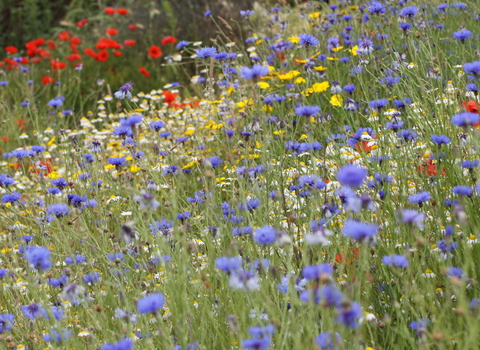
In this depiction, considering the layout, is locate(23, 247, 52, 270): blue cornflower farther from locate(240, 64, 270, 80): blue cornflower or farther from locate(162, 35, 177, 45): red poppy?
locate(162, 35, 177, 45): red poppy

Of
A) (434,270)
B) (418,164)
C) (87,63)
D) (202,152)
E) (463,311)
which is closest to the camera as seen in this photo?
(463,311)

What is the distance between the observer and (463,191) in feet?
5.43

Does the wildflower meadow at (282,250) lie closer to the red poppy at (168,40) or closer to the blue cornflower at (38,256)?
the blue cornflower at (38,256)

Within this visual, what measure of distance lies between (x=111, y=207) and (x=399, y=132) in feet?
4.81

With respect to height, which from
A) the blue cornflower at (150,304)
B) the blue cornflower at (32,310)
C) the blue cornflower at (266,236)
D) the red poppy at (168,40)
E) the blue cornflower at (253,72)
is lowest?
the red poppy at (168,40)

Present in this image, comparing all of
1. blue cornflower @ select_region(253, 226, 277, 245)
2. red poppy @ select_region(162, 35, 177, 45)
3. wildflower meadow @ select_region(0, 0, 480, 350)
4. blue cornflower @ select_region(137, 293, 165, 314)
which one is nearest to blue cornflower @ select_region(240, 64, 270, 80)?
wildflower meadow @ select_region(0, 0, 480, 350)

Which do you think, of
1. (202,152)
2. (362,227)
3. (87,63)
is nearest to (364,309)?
(362,227)

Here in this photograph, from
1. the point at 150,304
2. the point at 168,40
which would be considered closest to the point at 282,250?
the point at 150,304

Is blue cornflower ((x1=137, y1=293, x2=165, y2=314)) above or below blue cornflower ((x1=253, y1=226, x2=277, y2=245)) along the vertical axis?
below

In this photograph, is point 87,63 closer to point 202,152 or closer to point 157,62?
point 157,62

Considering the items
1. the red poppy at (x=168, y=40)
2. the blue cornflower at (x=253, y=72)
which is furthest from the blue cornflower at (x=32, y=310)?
the red poppy at (x=168, y=40)

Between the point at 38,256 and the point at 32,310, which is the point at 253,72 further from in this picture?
the point at 32,310

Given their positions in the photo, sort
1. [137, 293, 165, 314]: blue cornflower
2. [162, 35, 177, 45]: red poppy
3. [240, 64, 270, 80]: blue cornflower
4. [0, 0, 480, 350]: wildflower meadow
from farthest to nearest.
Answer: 1. [162, 35, 177, 45]: red poppy
2. [240, 64, 270, 80]: blue cornflower
3. [0, 0, 480, 350]: wildflower meadow
4. [137, 293, 165, 314]: blue cornflower

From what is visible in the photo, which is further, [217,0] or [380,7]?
[217,0]
